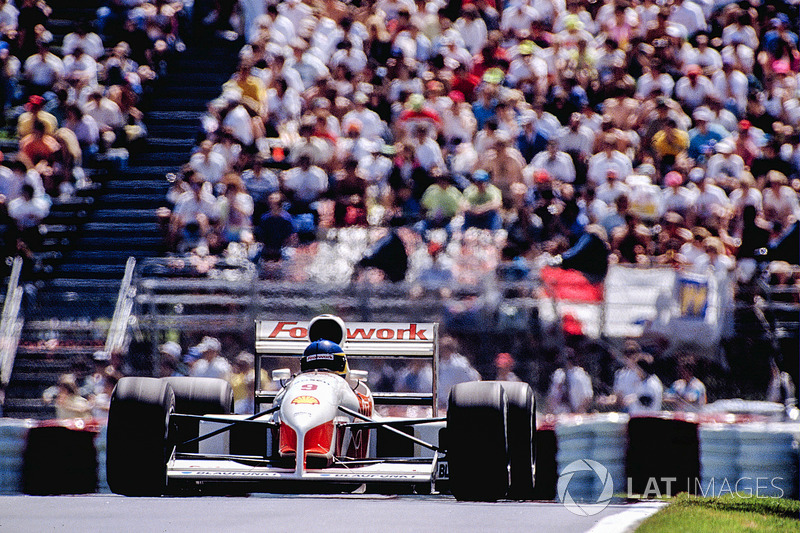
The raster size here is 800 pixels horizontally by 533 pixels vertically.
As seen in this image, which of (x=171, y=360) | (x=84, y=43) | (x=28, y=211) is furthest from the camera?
(x=84, y=43)

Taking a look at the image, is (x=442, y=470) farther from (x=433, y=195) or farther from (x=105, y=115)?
(x=105, y=115)

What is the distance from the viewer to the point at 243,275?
40.4ft

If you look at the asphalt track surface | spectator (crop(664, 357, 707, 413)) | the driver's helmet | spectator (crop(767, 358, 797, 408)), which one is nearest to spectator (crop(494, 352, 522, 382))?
spectator (crop(664, 357, 707, 413))

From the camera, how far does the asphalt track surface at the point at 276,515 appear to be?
21.0ft

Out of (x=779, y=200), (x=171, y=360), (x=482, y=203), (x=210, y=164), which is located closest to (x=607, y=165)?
(x=482, y=203)

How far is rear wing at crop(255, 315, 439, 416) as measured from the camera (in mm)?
8078

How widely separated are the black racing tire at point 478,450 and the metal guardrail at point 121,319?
6199 mm

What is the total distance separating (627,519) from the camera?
22.9ft

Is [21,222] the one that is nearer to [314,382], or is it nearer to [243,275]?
[243,275]

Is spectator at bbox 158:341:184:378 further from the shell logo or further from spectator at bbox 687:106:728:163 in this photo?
spectator at bbox 687:106:728:163

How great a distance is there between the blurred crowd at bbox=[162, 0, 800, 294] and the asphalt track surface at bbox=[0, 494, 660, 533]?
442cm

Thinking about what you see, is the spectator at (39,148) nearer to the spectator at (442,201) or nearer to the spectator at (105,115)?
the spectator at (105,115)

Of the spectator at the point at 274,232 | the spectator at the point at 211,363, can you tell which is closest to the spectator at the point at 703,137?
the spectator at the point at 274,232

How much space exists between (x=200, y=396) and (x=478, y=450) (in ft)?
8.03
